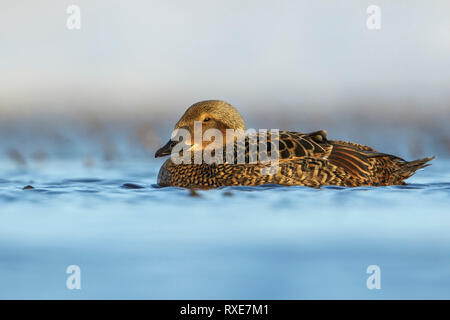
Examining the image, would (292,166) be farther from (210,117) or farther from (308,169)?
(210,117)

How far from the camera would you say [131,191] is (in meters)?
7.55

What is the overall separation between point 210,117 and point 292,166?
1134 mm

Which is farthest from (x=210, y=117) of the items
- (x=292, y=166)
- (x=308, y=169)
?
(x=308, y=169)

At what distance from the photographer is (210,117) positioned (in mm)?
7969

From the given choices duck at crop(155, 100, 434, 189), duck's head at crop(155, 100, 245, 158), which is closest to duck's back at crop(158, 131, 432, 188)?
duck at crop(155, 100, 434, 189)

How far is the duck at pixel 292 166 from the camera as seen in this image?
7285 millimetres

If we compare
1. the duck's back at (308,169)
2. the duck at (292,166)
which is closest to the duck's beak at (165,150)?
the duck at (292,166)

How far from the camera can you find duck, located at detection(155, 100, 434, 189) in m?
7.29

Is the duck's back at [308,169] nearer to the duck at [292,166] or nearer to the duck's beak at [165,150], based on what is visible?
the duck at [292,166]

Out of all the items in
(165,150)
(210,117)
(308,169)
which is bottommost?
(308,169)

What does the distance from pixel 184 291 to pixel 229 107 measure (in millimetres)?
3761

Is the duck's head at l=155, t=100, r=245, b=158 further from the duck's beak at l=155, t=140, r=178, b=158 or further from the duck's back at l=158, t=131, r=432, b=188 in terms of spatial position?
the duck's back at l=158, t=131, r=432, b=188

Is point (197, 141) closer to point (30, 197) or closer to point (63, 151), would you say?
point (30, 197)

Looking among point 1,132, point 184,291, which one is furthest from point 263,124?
point 184,291
